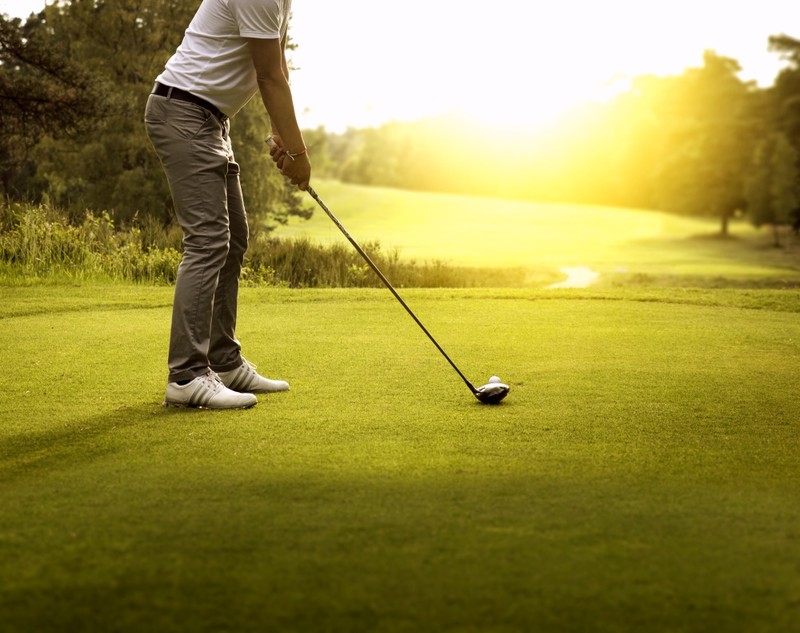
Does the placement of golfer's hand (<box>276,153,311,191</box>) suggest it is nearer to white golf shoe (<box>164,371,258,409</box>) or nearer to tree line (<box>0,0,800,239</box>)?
white golf shoe (<box>164,371,258,409</box>)

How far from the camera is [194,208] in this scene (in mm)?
4312

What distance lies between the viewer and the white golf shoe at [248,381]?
14.5 ft

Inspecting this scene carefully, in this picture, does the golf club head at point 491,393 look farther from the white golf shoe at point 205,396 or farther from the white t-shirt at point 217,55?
the white t-shirt at point 217,55

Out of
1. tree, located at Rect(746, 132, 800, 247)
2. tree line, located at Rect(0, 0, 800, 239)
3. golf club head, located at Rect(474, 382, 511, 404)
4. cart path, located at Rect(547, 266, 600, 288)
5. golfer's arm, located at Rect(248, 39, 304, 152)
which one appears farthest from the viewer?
tree, located at Rect(746, 132, 800, 247)

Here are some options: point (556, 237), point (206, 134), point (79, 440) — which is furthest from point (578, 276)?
point (79, 440)

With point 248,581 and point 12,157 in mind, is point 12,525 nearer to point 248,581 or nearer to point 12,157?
point 248,581

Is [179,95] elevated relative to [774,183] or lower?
lower

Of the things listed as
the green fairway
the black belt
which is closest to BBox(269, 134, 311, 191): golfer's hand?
the black belt

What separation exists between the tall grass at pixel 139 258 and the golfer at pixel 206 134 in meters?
6.41

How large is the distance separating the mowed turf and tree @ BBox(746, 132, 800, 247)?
40192 millimetres

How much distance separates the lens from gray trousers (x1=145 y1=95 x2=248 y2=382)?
4262 millimetres

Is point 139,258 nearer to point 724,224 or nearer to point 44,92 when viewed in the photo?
point 44,92

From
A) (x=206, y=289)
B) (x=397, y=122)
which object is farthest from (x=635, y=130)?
(x=206, y=289)

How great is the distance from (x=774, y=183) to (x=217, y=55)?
43.3 meters
